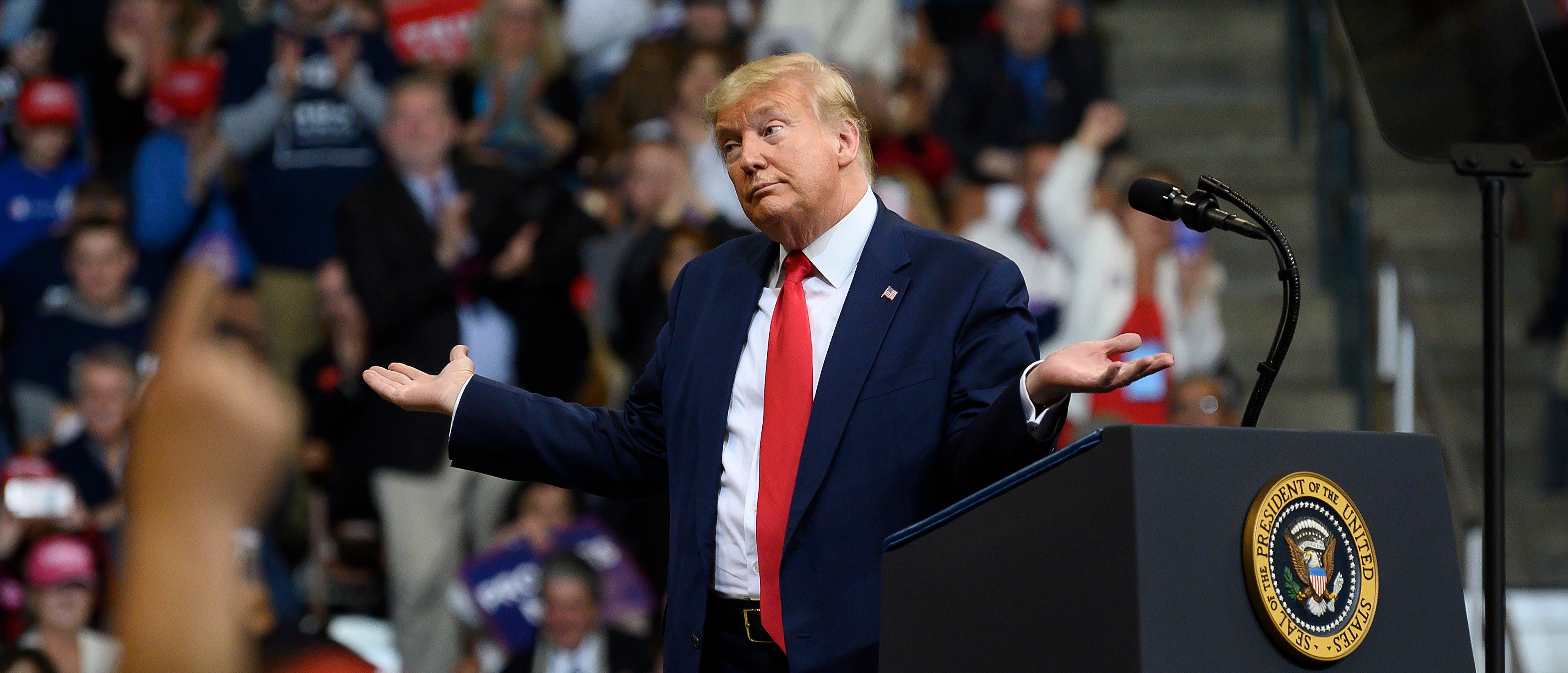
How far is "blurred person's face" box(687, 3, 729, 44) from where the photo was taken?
24.1 ft

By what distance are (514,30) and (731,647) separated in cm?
502

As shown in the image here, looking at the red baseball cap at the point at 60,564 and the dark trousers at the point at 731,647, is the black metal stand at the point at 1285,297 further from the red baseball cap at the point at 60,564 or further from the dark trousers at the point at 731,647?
the red baseball cap at the point at 60,564

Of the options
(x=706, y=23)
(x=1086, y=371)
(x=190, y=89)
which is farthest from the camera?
(x=706, y=23)

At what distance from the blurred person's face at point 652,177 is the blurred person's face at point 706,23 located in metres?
0.95

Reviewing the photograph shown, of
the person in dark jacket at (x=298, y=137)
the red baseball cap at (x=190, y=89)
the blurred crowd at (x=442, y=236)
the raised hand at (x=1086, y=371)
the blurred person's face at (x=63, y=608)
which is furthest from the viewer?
the red baseball cap at (x=190, y=89)

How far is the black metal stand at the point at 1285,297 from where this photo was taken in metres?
2.27

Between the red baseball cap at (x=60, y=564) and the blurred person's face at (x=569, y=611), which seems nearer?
the red baseball cap at (x=60, y=564)

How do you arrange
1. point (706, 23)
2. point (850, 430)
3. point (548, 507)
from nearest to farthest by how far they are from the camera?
1. point (850, 430)
2. point (548, 507)
3. point (706, 23)

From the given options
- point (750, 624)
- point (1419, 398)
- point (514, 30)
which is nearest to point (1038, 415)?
point (750, 624)

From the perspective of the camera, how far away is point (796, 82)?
266 cm

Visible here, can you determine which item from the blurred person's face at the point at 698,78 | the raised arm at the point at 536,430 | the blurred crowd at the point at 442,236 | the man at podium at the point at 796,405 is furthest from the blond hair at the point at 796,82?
the blurred person's face at the point at 698,78

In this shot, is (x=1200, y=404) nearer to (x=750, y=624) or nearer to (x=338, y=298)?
(x=338, y=298)

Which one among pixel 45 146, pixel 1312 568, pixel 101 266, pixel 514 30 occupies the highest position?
pixel 514 30

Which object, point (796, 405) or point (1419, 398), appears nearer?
point (796, 405)
